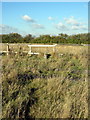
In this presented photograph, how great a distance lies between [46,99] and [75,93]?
802mm

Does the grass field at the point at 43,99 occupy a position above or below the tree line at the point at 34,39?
below

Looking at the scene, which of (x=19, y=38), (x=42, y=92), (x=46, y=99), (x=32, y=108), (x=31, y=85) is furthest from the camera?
(x=19, y=38)

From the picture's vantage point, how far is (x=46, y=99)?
408 centimetres

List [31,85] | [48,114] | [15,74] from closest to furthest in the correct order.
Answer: [48,114] < [31,85] < [15,74]

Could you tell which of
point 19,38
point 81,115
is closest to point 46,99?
point 81,115

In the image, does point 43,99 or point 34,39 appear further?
point 34,39

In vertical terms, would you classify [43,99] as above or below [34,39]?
below

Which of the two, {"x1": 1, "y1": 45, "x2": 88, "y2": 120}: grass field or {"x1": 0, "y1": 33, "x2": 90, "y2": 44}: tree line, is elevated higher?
{"x1": 0, "y1": 33, "x2": 90, "y2": 44}: tree line

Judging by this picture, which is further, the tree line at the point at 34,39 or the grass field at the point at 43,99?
the tree line at the point at 34,39

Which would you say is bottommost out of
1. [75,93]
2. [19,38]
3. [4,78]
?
[75,93]

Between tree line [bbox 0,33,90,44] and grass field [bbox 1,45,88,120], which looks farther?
Answer: tree line [bbox 0,33,90,44]

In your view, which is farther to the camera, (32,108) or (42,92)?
(42,92)

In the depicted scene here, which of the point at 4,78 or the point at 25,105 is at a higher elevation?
the point at 4,78

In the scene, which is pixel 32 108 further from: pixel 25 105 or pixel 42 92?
pixel 42 92
